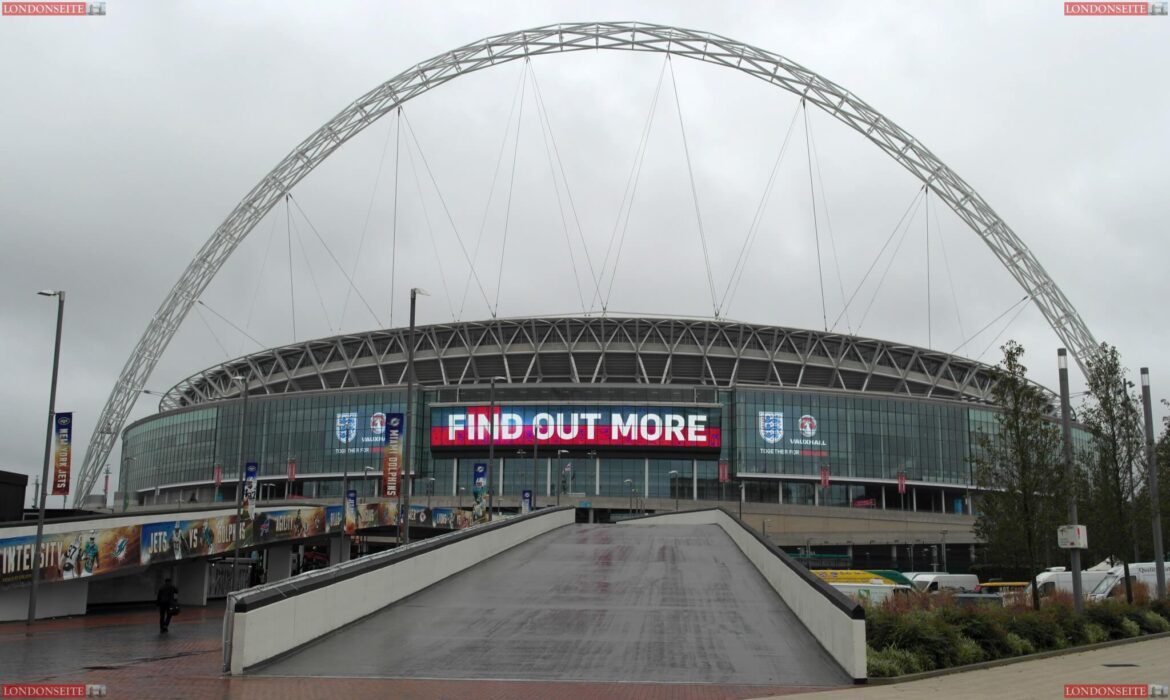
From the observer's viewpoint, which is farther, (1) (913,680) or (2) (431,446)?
(2) (431,446)

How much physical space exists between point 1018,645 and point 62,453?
125 feet

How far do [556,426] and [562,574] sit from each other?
75.0m

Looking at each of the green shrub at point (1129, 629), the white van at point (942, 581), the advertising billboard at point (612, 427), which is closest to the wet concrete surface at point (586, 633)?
the green shrub at point (1129, 629)

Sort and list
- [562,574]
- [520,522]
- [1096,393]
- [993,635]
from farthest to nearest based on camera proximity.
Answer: [520,522] → [1096,393] → [562,574] → [993,635]

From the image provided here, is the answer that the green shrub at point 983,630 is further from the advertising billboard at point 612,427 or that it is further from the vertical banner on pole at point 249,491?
the advertising billboard at point 612,427

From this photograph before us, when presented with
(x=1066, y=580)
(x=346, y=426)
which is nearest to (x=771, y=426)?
(x=346, y=426)

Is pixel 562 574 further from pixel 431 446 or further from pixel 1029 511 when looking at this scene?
pixel 431 446

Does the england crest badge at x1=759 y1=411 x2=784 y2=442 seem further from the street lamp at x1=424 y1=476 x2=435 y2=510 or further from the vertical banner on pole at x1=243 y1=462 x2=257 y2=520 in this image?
the vertical banner on pole at x1=243 y1=462 x2=257 y2=520

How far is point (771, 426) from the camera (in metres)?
105

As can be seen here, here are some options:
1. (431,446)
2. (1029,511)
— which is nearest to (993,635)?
(1029,511)

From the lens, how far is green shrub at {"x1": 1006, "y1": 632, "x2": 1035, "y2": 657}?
20.2 metres

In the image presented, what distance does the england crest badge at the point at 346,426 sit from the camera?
109500 millimetres

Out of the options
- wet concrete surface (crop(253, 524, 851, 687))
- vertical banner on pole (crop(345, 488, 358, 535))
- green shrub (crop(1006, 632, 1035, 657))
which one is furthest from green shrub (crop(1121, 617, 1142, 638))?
vertical banner on pole (crop(345, 488, 358, 535))

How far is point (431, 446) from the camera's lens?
110m
